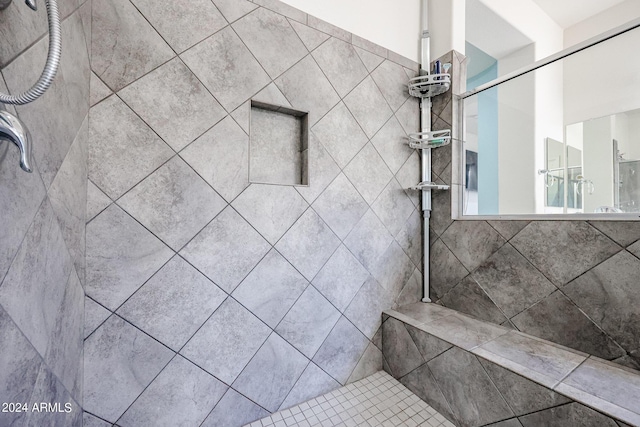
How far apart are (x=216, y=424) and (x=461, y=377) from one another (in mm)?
1103

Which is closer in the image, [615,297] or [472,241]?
[615,297]

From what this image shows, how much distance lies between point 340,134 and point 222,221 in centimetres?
80

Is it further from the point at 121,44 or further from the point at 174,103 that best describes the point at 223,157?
the point at 121,44

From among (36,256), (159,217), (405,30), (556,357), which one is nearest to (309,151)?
(159,217)

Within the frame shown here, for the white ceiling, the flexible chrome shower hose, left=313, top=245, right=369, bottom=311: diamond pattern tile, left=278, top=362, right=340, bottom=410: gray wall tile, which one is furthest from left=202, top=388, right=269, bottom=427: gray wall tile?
the white ceiling

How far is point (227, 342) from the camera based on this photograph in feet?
3.79

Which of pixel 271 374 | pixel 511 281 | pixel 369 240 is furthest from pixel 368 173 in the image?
pixel 271 374

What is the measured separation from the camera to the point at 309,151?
1.37 m

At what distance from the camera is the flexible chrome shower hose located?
14.5 inches

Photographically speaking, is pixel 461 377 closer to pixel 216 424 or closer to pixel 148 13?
pixel 216 424

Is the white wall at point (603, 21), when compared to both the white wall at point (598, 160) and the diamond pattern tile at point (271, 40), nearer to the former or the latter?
the white wall at point (598, 160)

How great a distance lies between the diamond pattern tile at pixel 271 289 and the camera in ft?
3.96

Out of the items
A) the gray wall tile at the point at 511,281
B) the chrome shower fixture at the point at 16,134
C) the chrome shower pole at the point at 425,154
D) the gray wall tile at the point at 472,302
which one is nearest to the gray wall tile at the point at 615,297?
the gray wall tile at the point at 511,281

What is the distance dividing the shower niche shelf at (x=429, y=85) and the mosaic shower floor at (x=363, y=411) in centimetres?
181
